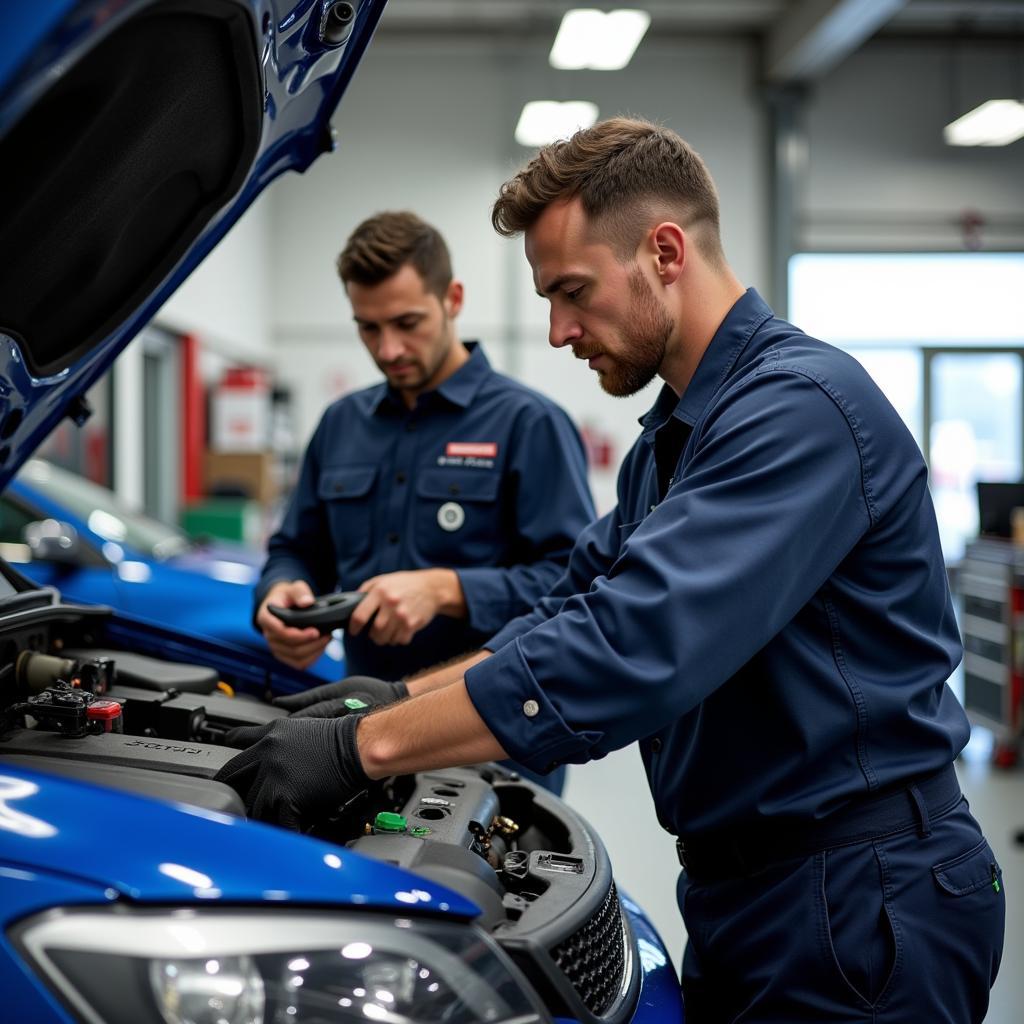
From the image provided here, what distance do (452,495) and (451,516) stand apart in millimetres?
40

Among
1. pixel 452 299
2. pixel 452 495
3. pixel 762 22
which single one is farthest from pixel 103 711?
pixel 762 22

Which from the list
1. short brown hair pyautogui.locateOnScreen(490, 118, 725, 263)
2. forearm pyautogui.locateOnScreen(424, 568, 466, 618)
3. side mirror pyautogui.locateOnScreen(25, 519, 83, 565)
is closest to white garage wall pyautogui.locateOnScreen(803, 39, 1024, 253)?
side mirror pyautogui.locateOnScreen(25, 519, 83, 565)

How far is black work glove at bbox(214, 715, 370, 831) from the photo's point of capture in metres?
1.07

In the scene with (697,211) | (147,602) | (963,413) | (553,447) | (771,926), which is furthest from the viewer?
(963,413)

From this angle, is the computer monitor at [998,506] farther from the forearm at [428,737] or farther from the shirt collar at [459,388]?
the forearm at [428,737]

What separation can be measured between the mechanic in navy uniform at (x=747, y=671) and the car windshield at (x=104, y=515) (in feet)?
10.3

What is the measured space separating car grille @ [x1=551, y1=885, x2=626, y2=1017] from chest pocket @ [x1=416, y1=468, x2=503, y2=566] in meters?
0.97

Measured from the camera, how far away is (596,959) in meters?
1.06

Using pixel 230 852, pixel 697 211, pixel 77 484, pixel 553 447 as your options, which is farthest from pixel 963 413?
pixel 230 852

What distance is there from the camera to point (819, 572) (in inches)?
40.7

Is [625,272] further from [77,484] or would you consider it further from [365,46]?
[77,484]

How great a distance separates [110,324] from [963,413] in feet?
31.4

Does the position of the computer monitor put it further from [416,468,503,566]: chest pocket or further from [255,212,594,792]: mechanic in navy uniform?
[416,468,503,566]: chest pocket

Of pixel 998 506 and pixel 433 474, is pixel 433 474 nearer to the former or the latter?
pixel 433 474
